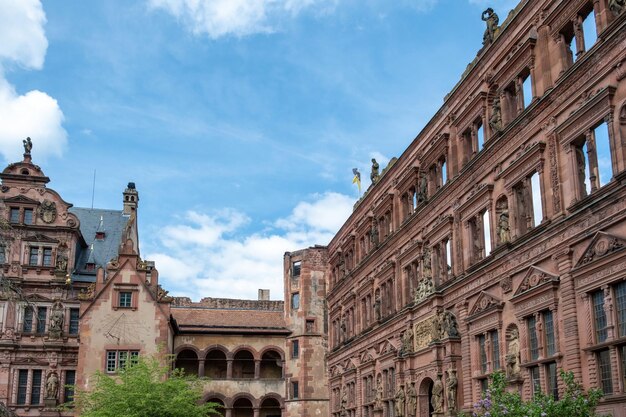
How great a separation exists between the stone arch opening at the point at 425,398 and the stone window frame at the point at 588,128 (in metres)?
12.7

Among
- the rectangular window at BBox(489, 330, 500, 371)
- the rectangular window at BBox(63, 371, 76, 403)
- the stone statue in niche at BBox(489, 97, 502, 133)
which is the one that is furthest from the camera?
the rectangular window at BBox(63, 371, 76, 403)

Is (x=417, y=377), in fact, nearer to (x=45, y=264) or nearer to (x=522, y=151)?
(x=522, y=151)

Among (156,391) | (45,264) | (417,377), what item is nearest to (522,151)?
(417,377)

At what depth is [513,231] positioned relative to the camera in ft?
78.8

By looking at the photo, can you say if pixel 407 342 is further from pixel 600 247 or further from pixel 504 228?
pixel 600 247

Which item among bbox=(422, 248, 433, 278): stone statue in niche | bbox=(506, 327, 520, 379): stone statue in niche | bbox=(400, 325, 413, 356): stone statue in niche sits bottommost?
bbox=(506, 327, 520, 379): stone statue in niche

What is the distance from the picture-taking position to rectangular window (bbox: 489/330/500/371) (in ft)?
81.3

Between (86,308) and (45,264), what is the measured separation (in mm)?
5715

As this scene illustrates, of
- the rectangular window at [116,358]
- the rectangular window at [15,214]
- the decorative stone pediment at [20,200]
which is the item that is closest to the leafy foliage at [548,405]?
the rectangular window at [116,358]

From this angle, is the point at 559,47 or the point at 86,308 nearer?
the point at 559,47

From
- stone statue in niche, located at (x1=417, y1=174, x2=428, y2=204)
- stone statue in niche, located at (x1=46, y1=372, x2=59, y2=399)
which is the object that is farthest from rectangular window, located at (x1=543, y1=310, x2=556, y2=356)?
stone statue in niche, located at (x1=46, y1=372, x2=59, y2=399)

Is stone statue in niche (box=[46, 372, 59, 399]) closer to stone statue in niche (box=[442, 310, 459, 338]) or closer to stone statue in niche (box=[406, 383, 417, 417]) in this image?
stone statue in niche (box=[406, 383, 417, 417])

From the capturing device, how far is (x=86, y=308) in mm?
47875

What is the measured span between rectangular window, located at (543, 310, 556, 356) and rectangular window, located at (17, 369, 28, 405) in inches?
1461
